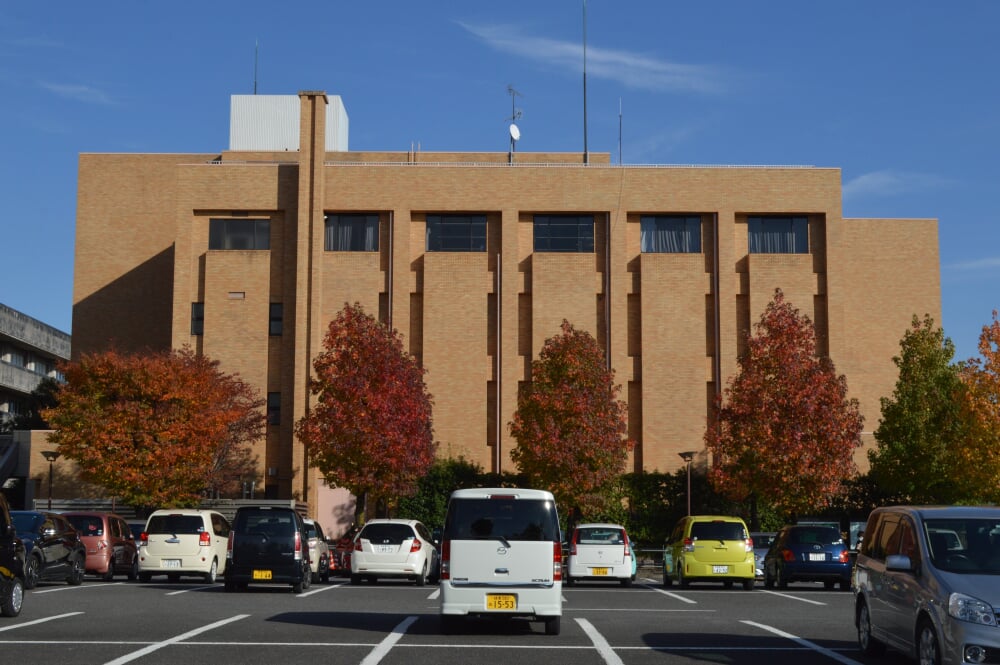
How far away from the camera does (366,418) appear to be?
141ft

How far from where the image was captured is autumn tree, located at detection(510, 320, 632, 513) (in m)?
44.0

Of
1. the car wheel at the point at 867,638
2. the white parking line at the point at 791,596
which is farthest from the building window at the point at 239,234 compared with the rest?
the car wheel at the point at 867,638

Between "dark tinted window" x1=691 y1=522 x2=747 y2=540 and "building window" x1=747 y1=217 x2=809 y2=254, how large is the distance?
2600 cm

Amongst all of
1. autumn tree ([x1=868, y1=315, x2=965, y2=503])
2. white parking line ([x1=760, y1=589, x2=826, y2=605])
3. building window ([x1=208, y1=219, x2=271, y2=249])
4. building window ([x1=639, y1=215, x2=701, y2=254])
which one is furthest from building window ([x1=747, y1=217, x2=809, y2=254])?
white parking line ([x1=760, y1=589, x2=826, y2=605])

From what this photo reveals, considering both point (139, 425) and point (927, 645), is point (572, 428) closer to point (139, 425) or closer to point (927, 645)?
point (139, 425)

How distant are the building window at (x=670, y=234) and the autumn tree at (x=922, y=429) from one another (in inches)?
386

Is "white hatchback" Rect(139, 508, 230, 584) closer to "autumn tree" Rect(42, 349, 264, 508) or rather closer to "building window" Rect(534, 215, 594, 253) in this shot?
"autumn tree" Rect(42, 349, 264, 508)

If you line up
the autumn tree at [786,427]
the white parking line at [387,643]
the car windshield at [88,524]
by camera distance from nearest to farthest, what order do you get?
the white parking line at [387,643] < the car windshield at [88,524] < the autumn tree at [786,427]

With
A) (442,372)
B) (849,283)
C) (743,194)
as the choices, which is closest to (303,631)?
(442,372)

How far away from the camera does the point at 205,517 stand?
28.8 meters

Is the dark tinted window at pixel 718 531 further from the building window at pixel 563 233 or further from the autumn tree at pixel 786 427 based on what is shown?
the building window at pixel 563 233

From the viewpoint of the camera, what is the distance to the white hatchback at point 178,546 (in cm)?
2814

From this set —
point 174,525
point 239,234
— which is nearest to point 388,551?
point 174,525

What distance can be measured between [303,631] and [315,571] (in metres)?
13.3
